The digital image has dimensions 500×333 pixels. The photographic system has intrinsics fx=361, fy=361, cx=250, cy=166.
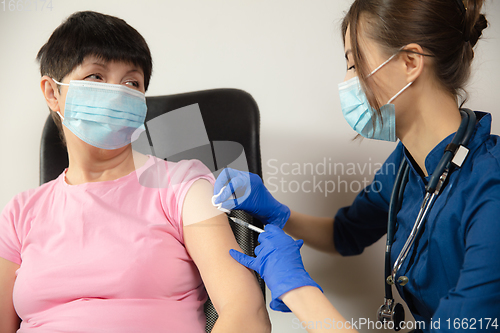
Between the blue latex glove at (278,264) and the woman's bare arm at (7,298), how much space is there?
0.68 m

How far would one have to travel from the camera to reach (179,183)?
1083mm

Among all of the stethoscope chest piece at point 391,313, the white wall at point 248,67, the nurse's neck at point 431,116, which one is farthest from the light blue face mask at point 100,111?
the stethoscope chest piece at point 391,313

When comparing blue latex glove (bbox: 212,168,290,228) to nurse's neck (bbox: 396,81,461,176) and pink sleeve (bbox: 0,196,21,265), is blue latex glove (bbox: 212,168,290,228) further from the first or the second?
pink sleeve (bbox: 0,196,21,265)

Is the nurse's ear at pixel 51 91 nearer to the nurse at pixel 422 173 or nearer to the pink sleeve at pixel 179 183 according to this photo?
the pink sleeve at pixel 179 183

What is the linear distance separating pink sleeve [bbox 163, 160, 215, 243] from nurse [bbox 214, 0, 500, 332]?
8 centimetres

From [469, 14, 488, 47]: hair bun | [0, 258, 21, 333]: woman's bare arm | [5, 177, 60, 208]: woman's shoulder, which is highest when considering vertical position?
[469, 14, 488, 47]: hair bun

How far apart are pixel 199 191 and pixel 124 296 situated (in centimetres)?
34

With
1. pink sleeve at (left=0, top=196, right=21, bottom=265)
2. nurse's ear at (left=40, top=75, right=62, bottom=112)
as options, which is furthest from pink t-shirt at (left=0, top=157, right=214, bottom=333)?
nurse's ear at (left=40, top=75, right=62, bottom=112)

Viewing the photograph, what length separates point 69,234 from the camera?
3.41 feet

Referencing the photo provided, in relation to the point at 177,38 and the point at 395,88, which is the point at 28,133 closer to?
the point at 177,38

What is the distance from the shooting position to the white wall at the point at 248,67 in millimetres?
1677

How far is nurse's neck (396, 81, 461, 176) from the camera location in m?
1.07

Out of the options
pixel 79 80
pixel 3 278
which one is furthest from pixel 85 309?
pixel 79 80

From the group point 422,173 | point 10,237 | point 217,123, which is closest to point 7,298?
point 10,237
